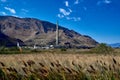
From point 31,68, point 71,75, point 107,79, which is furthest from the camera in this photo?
point 31,68

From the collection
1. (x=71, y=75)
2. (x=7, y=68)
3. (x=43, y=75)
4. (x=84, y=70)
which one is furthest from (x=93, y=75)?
(x=7, y=68)

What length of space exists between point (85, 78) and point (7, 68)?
2.89m

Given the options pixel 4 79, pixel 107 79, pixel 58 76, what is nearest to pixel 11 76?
pixel 4 79

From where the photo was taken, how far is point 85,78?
749 centimetres

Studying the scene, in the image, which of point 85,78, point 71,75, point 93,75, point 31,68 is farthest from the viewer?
point 31,68

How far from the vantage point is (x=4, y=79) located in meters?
8.98

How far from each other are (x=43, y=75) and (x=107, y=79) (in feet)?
7.51

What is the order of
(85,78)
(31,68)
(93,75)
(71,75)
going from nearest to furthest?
1. (85,78)
2. (93,75)
3. (71,75)
4. (31,68)

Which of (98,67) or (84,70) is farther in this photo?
(98,67)

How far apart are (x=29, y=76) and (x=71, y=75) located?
1066 millimetres

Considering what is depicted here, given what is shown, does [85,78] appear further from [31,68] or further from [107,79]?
[31,68]

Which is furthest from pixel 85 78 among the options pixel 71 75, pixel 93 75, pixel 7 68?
pixel 7 68

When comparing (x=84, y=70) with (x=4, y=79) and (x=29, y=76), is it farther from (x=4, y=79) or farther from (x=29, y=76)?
(x=4, y=79)

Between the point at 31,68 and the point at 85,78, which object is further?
the point at 31,68
